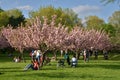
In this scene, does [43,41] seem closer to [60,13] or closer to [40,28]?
[40,28]

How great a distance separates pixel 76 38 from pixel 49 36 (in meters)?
18.5

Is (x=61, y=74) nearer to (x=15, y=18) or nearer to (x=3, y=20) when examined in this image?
(x=3, y=20)

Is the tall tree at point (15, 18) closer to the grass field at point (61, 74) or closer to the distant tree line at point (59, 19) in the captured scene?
the distant tree line at point (59, 19)

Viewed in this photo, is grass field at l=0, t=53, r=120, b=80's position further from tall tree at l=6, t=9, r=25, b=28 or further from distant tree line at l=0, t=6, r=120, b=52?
tall tree at l=6, t=9, r=25, b=28

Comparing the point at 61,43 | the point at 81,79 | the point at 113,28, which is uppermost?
the point at 113,28

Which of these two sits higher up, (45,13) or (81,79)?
(45,13)

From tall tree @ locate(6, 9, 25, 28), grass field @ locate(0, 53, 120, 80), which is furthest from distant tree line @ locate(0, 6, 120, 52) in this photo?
grass field @ locate(0, 53, 120, 80)

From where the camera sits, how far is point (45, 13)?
10300cm

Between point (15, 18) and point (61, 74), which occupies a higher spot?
point (15, 18)

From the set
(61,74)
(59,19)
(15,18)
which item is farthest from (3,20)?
(61,74)

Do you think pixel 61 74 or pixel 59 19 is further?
pixel 59 19

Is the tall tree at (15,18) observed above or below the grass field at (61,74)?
above

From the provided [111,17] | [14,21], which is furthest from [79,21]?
[14,21]

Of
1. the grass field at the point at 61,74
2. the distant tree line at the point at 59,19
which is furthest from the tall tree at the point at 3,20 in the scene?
the grass field at the point at 61,74
